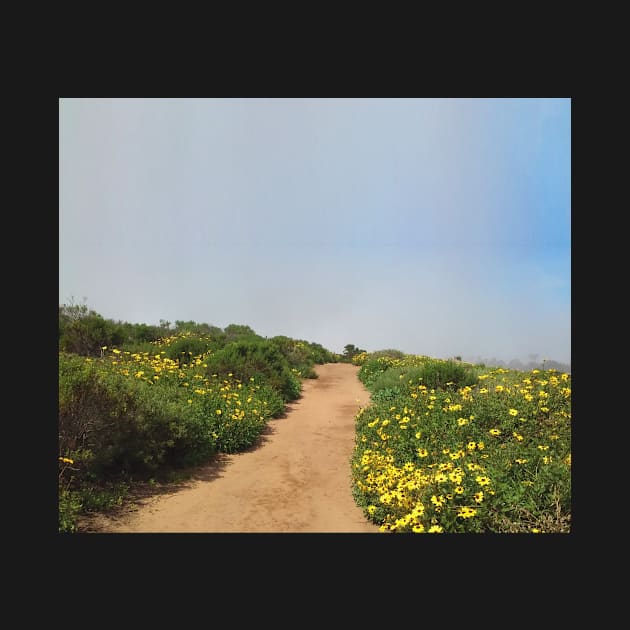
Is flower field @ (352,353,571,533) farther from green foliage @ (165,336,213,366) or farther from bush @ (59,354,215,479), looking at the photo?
green foliage @ (165,336,213,366)

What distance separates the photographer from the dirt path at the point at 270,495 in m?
4.87

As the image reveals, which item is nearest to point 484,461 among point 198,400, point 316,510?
point 316,510

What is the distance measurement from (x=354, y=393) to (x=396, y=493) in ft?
30.6

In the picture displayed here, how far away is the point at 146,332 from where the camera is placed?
57.5 feet

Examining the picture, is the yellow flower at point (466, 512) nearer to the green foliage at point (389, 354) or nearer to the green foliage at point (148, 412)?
the green foliage at point (148, 412)

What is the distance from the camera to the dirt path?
4.87 metres

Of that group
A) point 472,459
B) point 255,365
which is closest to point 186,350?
point 255,365

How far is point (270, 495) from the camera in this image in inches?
229

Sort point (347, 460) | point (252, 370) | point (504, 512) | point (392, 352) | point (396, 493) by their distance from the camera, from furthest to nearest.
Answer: point (392, 352) < point (252, 370) < point (347, 460) < point (396, 493) < point (504, 512)

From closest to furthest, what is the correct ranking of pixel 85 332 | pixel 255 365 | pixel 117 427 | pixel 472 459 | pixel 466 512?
pixel 466 512 → pixel 472 459 → pixel 117 427 → pixel 255 365 → pixel 85 332

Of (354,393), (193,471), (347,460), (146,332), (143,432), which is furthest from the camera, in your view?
(146,332)

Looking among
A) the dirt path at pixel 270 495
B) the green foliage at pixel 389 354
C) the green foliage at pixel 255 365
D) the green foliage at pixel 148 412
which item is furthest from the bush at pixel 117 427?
the green foliage at pixel 389 354

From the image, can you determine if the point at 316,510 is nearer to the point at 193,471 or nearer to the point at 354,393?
the point at 193,471

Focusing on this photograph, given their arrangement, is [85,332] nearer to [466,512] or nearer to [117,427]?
[117,427]
